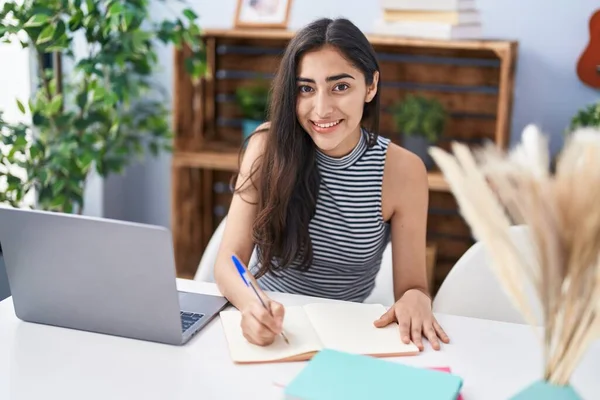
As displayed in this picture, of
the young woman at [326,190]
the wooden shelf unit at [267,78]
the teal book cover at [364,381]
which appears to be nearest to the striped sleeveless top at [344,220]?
the young woman at [326,190]

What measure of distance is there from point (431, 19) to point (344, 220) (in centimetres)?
107

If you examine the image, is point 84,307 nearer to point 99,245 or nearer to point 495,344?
point 99,245

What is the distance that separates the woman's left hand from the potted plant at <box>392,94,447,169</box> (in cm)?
137

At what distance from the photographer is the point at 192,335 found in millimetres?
1243

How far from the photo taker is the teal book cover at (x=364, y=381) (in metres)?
0.97

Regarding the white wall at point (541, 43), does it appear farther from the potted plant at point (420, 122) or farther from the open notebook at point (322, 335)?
the open notebook at point (322, 335)

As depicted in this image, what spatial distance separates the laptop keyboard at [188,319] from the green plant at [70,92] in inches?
42.1

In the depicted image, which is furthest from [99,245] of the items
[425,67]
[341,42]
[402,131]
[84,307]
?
[425,67]

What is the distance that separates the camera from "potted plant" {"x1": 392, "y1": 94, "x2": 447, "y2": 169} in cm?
264

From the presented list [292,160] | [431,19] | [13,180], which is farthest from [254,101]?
[292,160]

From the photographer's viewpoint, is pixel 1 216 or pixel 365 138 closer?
pixel 1 216

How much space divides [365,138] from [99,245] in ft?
2.46

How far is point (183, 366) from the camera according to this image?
1.14 meters

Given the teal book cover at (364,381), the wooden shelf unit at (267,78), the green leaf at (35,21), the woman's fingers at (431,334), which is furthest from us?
the wooden shelf unit at (267,78)
